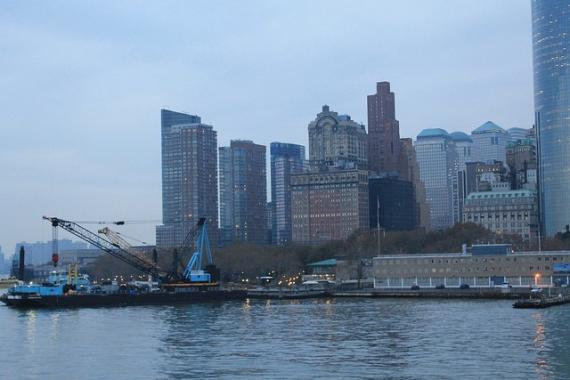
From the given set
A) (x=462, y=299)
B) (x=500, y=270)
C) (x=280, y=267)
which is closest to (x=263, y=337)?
(x=462, y=299)

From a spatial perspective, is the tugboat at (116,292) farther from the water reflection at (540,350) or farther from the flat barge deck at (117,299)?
the water reflection at (540,350)

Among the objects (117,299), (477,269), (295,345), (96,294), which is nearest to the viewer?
(295,345)

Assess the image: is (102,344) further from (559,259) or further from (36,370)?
(559,259)

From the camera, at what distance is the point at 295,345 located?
209ft

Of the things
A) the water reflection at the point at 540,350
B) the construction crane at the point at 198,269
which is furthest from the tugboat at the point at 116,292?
the water reflection at the point at 540,350

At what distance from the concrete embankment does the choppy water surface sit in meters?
24.0

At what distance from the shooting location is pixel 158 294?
129 m

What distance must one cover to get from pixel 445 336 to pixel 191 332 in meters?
21.5

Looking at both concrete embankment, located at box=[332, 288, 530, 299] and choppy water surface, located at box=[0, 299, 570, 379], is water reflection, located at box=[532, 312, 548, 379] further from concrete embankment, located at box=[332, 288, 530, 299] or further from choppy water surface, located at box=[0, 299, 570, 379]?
concrete embankment, located at box=[332, 288, 530, 299]

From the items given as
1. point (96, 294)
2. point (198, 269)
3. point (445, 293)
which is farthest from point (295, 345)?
point (198, 269)

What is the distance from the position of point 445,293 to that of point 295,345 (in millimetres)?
71042

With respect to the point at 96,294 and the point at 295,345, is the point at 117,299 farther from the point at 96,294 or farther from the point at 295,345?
the point at 295,345

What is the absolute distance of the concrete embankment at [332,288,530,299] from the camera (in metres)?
124

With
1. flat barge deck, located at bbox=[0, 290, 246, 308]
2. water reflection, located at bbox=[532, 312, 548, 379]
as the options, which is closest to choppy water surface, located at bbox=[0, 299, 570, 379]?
water reflection, located at bbox=[532, 312, 548, 379]
